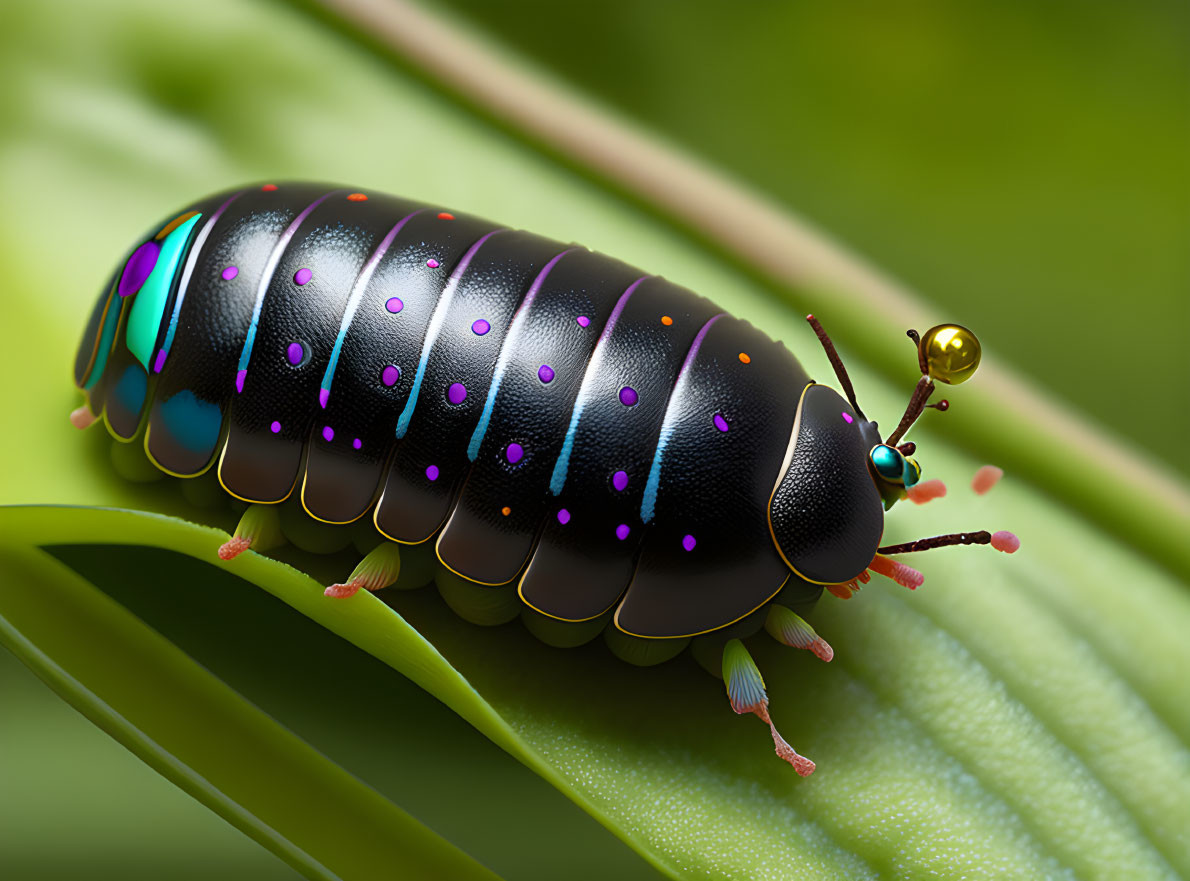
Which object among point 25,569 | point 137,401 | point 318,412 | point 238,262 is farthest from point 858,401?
point 25,569

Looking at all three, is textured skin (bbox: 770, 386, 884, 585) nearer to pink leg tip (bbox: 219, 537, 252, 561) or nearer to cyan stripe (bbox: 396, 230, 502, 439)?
cyan stripe (bbox: 396, 230, 502, 439)

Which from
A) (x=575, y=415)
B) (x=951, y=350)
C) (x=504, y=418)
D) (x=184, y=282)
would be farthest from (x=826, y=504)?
(x=184, y=282)

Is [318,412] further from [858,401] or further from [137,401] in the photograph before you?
[858,401]

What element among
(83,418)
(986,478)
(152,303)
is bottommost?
(83,418)

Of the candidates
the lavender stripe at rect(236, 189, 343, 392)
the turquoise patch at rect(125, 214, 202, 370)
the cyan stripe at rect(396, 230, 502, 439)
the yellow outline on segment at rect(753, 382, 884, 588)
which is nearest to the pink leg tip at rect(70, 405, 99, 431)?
the turquoise patch at rect(125, 214, 202, 370)

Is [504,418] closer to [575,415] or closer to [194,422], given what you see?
[575,415]

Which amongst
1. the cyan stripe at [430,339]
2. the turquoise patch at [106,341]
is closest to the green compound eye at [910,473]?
the cyan stripe at [430,339]

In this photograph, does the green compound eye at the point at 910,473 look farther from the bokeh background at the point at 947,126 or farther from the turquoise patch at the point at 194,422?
the turquoise patch at the point at 194,422
